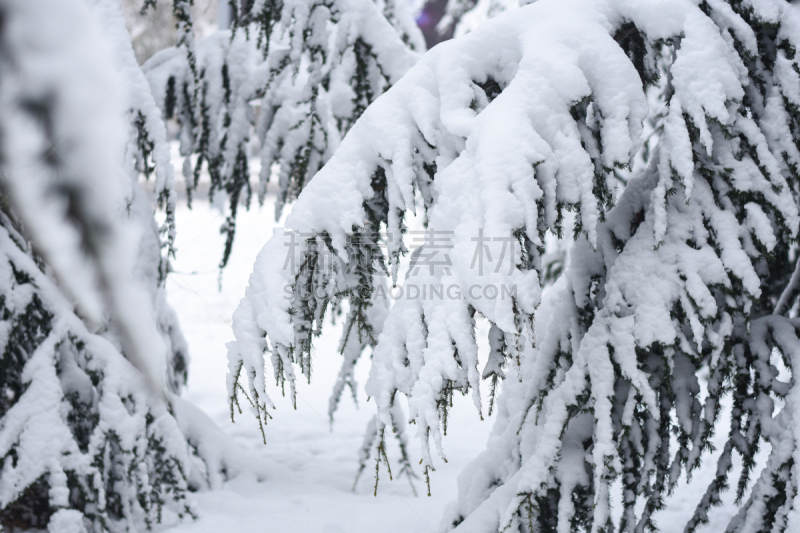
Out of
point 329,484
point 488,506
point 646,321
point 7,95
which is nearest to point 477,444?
point 329,484

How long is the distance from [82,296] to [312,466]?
430cm

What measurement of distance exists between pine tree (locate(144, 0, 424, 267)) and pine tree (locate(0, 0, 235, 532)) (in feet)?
1.77

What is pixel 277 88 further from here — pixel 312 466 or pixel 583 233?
pixel 312 466

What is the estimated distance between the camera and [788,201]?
1667 mm

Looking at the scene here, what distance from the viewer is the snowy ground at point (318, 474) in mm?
3361

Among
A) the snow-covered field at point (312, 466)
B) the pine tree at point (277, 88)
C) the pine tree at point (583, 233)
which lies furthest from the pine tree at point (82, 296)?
the pine tree at point (583, 233)

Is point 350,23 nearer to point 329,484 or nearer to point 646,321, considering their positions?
point 646,321

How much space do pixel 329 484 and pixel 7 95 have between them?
160 inches

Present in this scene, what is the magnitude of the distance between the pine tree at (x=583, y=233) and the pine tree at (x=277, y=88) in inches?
46.0

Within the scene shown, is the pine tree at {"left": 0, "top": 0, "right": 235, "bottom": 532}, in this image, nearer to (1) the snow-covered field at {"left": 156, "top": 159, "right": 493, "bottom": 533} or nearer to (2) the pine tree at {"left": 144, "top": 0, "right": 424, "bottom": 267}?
(1) the snow-covered field at {"left": 156, "top": 159, "right": 493, "bottom": 533}

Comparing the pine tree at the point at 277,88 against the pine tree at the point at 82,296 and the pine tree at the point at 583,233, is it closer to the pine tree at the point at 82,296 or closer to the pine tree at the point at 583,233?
the pine tree at the point at 82,296

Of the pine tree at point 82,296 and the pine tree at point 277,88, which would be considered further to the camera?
the pine tree at point 277,88

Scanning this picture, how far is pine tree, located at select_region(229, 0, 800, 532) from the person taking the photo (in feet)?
4.90

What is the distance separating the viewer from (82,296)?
0.25m
